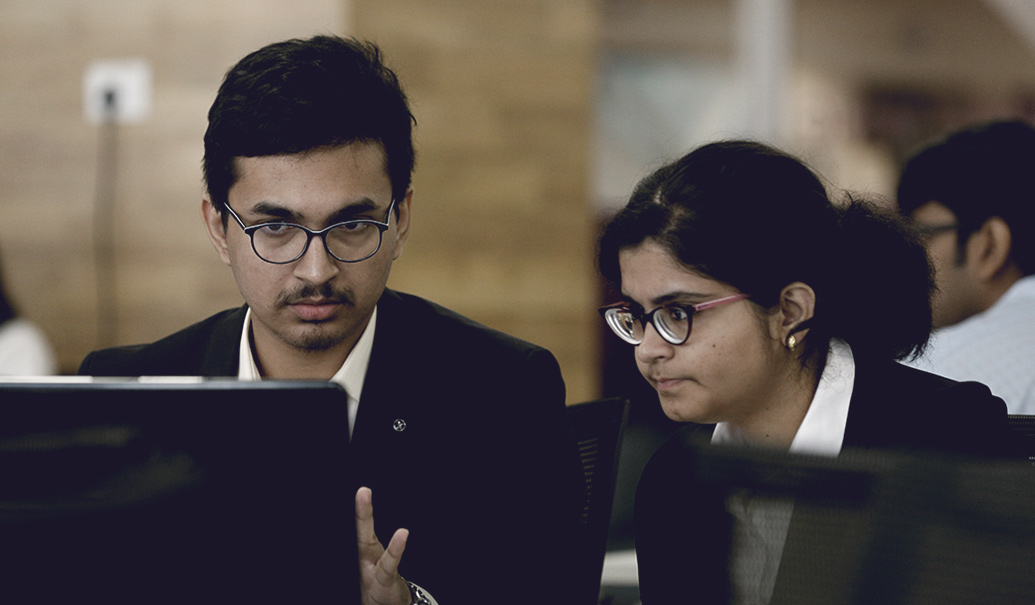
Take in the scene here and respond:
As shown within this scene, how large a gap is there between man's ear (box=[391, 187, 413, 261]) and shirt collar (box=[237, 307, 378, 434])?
12 centimetres

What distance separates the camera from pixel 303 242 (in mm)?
1308

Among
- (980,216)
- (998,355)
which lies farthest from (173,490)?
(980,216)

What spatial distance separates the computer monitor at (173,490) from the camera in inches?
28.2

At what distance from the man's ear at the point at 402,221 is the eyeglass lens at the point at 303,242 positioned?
74 mm

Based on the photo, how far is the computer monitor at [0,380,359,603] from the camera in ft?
2.35

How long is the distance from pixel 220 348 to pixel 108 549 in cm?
79

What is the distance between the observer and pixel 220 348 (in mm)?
1494

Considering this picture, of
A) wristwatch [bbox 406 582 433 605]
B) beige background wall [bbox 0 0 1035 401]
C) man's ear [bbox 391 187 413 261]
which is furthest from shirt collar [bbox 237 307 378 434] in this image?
beige background wall [bbox 0 0 1035 401]

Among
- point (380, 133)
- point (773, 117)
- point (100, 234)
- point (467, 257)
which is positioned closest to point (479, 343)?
point (380, 133)

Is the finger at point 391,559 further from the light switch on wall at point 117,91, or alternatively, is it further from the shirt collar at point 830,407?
the light switch on wall at point 117,91

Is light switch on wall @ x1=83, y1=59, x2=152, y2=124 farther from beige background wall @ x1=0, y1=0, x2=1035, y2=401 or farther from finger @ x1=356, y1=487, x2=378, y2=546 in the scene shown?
finger @ x1=356, y1=487, x2=378, y2=546

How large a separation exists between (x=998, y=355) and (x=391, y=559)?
117 centimetres

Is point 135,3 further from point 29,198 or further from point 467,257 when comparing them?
point 467,257

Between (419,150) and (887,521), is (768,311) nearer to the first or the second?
(887,521)
